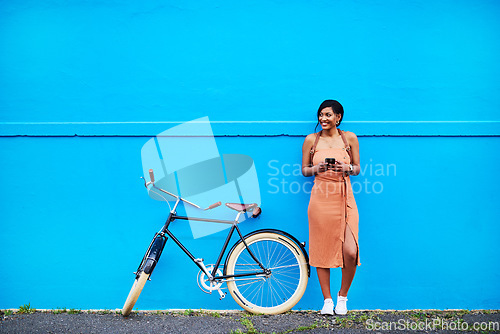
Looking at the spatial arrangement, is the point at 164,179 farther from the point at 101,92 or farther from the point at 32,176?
the point at 32,176

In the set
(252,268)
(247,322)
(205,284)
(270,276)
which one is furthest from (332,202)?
(205,284)

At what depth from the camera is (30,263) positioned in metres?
4.62

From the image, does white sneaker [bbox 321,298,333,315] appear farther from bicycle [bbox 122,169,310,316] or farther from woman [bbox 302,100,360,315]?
bicycle [bbox 122,169,310,316]

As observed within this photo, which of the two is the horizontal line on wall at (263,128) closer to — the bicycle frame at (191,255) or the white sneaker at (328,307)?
the bicycle frame at (191,255)

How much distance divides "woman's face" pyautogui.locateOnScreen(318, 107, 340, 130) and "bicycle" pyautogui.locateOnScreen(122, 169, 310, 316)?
3.77ft

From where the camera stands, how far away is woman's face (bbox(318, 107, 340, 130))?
4258mm

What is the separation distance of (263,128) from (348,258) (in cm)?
170

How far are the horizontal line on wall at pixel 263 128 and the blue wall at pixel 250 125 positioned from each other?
0.07ft

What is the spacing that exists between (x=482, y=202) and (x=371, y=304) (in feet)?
5.76

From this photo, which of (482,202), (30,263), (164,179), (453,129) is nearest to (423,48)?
(453,129)

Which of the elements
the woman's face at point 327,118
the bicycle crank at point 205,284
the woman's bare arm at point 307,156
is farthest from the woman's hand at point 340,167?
the bicycle crank at point 205,284

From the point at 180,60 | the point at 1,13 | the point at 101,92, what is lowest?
the point at 101,92

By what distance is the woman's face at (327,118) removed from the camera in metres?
4.26

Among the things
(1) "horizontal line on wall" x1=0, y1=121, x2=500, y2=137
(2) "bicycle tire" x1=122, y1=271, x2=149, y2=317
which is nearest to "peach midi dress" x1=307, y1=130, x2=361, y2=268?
(1) "horizontal line on wall" x1=0, y1=121, x2=500, y2=137
